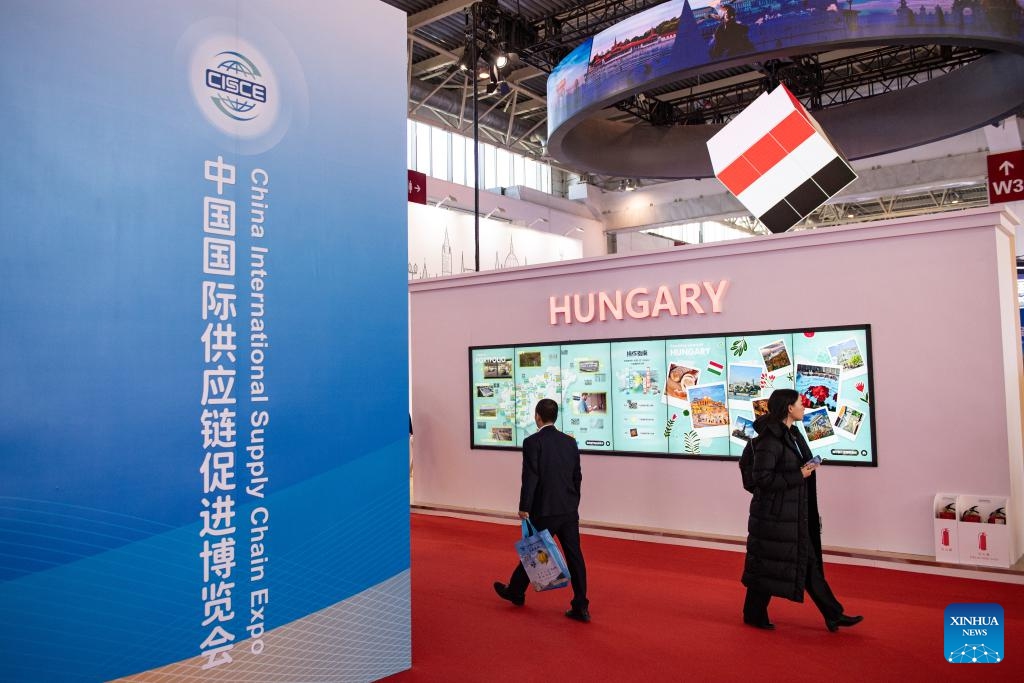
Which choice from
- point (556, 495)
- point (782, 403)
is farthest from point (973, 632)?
point (556, 495)

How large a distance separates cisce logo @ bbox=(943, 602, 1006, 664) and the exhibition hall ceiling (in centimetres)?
751

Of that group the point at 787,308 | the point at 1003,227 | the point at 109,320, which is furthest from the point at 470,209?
the point at 109,320

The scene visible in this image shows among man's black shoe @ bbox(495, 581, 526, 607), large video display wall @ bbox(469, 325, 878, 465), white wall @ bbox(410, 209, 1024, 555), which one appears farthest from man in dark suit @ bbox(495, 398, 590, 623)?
white wall @ bbox(410, 209, 1024, 555)

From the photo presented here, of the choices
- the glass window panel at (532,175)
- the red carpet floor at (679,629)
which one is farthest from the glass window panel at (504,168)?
the red carpet floor at (679,629)

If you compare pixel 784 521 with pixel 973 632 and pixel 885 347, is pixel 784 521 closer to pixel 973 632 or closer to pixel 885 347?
pixel 973 632

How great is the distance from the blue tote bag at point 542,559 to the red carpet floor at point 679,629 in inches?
10.3

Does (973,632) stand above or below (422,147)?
below

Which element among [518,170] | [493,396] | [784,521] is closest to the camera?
[784,521]

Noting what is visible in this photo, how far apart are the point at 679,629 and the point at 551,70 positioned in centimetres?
1132

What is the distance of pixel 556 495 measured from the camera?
16.6 ft

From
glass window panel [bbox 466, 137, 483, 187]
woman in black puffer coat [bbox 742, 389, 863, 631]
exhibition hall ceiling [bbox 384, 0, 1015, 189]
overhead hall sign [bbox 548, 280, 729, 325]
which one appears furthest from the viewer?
glass window panel [bbox 466, 137, 483, 187]

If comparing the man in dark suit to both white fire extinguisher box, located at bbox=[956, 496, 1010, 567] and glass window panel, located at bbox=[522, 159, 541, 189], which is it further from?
glass window panel, located at bbox=[522, 159, 541, 189]

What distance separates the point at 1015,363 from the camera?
6.59 m

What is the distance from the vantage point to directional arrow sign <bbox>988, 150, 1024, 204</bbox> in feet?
35.3
